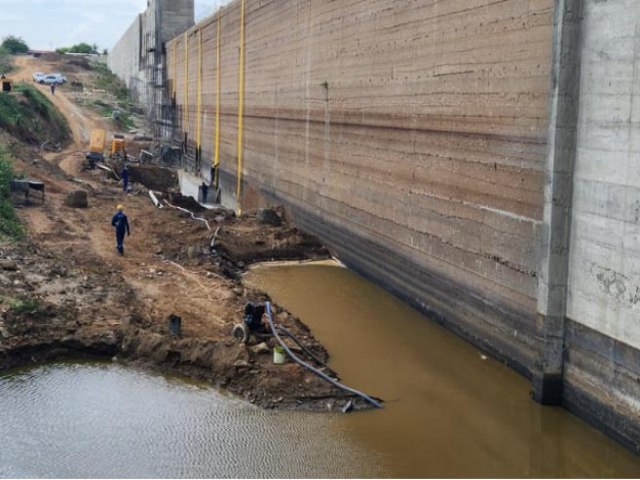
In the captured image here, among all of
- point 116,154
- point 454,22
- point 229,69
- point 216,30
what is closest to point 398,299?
point 454,22

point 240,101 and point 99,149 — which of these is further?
point 99,149

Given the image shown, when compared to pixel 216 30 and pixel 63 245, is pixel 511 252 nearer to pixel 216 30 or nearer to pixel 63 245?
pixel 63 245

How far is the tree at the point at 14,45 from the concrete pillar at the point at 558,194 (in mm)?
107622

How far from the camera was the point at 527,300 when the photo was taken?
11414 mm

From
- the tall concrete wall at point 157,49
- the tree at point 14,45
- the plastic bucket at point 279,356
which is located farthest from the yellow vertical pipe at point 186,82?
the tree at point 14,45

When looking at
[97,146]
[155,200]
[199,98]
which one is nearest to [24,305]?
[155,200]

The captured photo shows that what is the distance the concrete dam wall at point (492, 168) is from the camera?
30.6 ft

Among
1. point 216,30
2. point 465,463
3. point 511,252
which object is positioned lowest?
point 465,463

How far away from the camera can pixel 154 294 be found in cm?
1508

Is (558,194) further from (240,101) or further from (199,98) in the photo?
(199,98)

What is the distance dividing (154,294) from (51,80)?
207 feet

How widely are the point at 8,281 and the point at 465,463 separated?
369 inches

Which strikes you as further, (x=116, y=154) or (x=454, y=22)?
(x=116, y=154)

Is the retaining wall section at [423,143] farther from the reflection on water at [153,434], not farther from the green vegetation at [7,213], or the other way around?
the green vegetation at [7,213]
